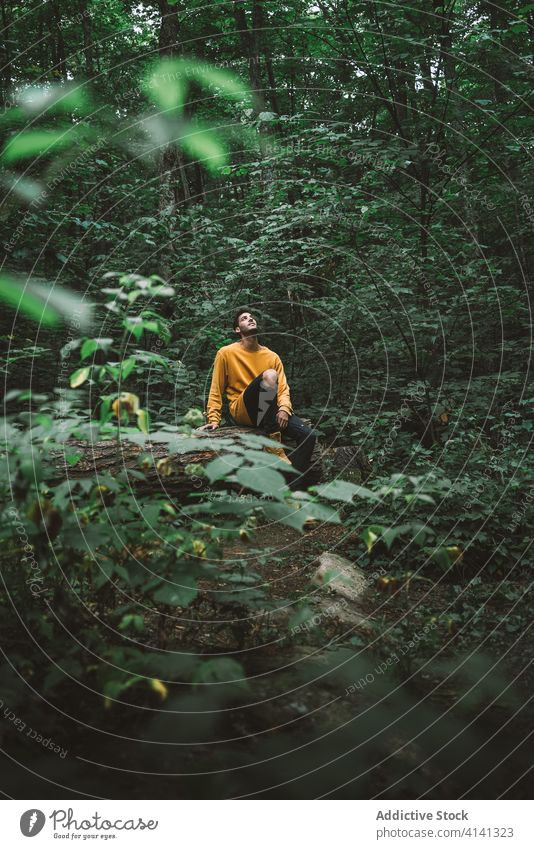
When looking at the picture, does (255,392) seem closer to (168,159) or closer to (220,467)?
(220,467)

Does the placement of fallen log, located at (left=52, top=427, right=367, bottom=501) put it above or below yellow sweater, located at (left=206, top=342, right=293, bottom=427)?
below

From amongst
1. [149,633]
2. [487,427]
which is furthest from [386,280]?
[149,633]

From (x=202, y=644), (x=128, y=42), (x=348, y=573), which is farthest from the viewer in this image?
(x=128, y=42)

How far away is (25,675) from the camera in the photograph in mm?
2133

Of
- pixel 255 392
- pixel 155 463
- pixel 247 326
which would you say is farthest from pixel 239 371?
pixel 155 463

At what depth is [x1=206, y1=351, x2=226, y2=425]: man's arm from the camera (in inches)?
225

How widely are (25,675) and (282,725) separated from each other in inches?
41.4

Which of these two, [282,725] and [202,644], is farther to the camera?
[202,644]

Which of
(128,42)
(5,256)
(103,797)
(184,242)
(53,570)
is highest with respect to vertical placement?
(128,42)

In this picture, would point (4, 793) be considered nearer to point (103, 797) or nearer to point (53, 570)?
point (103, 797)

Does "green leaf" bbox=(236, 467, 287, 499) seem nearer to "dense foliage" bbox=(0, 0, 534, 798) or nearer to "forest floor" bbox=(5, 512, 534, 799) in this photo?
"dense foliage" bbox=(0, 0, 534, 798)

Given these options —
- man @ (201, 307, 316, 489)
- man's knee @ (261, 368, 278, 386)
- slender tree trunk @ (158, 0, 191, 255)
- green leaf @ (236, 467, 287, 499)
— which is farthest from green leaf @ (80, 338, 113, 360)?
slender tree trunk @ (158, 0, 191, 255)

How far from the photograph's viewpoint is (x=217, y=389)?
5996mm
